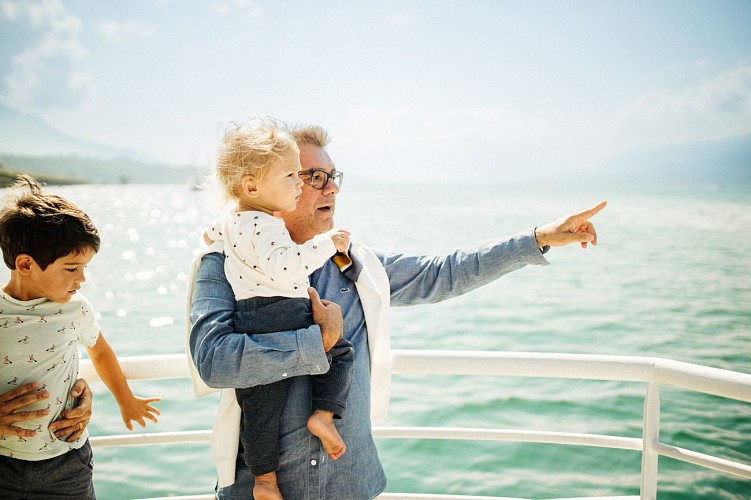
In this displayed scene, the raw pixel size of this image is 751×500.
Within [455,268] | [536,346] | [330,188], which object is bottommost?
[536,346]

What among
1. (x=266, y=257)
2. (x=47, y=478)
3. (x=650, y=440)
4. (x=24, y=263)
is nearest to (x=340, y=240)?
(x=266, y=257)

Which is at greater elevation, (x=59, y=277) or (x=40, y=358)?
(x=59, y=277)

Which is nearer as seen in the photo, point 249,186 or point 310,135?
point 249,186

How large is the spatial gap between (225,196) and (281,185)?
0.16m

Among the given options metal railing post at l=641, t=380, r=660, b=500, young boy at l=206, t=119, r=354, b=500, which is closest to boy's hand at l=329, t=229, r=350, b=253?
young boy at l=206, t=119, r=354, b=500

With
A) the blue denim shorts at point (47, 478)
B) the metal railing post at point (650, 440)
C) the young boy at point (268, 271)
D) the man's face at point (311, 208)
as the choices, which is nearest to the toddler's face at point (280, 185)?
the young boy at point (268, 271)

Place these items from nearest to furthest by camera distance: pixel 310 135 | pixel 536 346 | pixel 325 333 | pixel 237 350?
pixel 237 350 < pixel 325 333 < pixel 310 135 < pixel 536 346

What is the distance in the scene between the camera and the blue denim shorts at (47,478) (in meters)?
1.43

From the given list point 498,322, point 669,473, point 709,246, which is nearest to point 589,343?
point 498,322

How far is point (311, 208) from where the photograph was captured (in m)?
1.90

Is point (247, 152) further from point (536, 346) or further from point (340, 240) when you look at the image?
point (536, 346)

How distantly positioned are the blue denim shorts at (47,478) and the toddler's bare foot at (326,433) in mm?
585

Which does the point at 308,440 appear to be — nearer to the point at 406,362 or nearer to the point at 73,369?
the point at 406,362

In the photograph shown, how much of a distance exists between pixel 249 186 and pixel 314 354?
45 centimetres
